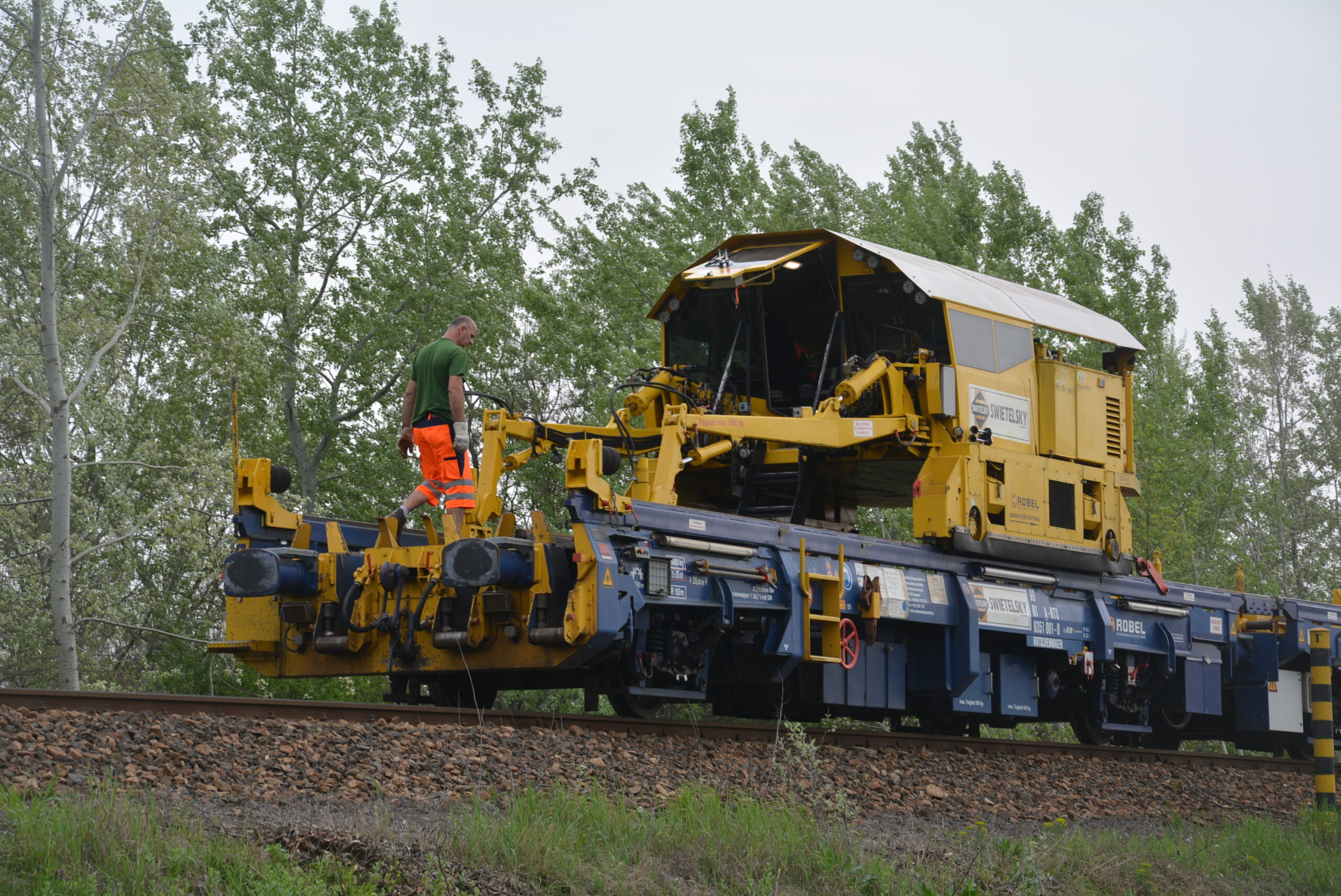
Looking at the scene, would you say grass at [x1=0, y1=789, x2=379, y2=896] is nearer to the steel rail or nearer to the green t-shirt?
the steel rail

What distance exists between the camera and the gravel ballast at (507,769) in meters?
5.97

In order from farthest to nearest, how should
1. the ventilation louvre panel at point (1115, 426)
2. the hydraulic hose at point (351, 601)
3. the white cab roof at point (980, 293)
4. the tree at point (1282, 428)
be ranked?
the tree at point (1282, 428)
the ventilation louvre panel at point (1115, 426)
the white cab roof at point (980, 293)
the hydraulic hose at point (351, 601)

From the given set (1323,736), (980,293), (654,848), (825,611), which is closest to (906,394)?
(980,293)

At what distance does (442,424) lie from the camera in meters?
10.3

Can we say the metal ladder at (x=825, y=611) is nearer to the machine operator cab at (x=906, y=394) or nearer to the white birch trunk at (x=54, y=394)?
the machine operator cab at (x=906, y=394)

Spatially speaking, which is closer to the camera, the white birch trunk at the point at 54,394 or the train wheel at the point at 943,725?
the train wheel at the point at 943,725

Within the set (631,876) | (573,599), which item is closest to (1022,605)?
(573,599)

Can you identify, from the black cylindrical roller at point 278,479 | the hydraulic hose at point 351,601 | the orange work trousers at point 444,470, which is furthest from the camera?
the black cylindrical roller at point 278,479

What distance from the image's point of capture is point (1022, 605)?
11.8m

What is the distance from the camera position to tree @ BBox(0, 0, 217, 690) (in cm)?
1594

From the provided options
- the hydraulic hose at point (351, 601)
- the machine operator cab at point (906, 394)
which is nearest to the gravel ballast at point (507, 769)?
the hydraulic hose at point (351, 601)

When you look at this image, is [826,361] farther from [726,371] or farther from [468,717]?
[468,717]

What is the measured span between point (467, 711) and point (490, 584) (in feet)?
2.75

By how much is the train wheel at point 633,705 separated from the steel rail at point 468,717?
43cm
